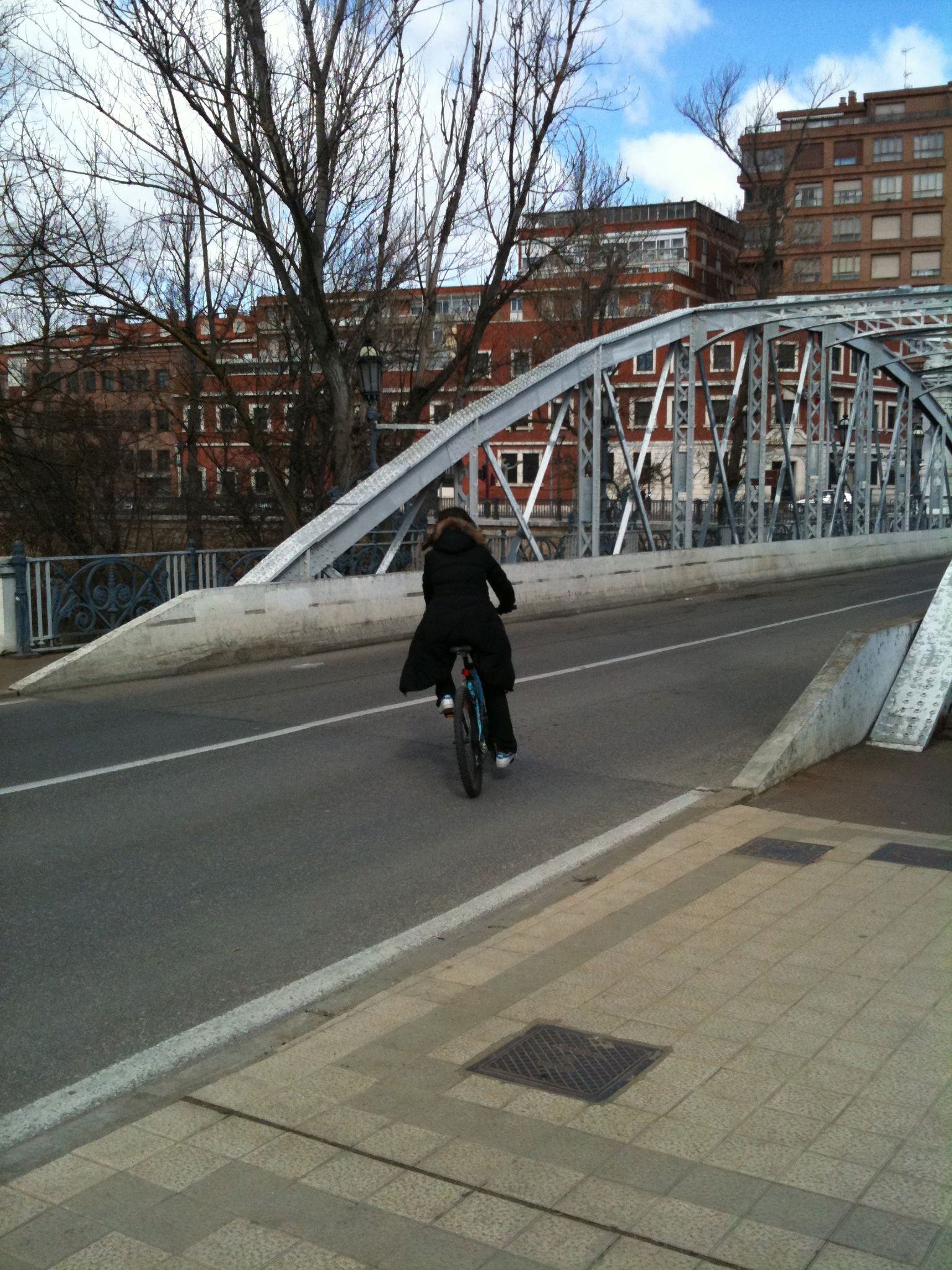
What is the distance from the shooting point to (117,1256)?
→ 304 cm

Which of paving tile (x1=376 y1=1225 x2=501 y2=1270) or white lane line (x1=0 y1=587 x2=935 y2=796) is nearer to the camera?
paving tile (x1=376 y1=1225 x2=501 y2=1270)

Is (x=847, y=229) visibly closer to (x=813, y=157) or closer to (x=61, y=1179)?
(x=813, y=157)

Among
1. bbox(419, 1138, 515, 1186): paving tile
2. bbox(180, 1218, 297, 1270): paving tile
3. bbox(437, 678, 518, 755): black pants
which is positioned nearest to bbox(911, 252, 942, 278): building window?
bbox(437, 678, 518, 755): black pants

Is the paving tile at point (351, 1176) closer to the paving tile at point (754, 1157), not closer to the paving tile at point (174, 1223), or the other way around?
the paving tile at point (174, 1223)

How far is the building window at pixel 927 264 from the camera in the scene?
82.3 m

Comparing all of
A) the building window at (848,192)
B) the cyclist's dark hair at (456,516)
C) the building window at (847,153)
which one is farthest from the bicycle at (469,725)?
the building window at (847,153)

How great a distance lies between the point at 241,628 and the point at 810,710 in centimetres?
780

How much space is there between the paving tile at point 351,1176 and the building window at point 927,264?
8777cm

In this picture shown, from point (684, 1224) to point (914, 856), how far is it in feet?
12.5

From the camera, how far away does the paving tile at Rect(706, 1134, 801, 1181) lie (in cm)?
331

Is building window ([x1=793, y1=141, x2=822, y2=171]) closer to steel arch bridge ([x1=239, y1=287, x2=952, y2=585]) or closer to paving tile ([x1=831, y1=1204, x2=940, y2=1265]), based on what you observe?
steel arch bridge ([x1=239, y1=287, x2=952, y2=585])

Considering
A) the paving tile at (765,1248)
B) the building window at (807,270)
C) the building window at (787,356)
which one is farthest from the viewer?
the building window at (807,270)

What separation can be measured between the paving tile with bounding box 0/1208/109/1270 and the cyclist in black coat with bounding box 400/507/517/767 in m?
4.94

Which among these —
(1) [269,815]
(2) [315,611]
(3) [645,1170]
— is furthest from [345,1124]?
(2) [315,611]
